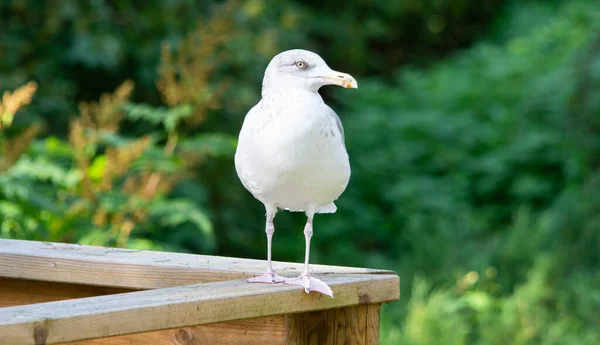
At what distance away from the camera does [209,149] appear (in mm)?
3770

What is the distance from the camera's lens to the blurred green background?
3.69 meters

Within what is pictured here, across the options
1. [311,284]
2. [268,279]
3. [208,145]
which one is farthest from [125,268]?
[208,145]

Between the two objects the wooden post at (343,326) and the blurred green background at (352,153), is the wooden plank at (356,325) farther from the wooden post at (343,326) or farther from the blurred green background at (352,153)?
the blurred green background at (352,153)

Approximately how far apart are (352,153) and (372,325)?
557cm

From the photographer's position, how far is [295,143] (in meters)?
1.80

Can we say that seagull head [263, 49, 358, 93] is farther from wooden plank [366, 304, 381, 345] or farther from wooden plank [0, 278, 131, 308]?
wooden plank [0, 278, 131, 308]

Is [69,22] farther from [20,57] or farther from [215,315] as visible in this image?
[215,315]

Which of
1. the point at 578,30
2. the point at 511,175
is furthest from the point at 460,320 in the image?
the point at 578,30

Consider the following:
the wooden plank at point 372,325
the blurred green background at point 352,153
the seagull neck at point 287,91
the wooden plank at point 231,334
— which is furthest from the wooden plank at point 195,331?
the blurred green background at point 352,153

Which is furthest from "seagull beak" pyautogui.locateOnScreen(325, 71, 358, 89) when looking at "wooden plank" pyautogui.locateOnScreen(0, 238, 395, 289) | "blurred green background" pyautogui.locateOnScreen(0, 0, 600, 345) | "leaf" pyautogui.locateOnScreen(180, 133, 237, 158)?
"leaf" pyautogui.locateOnScreen(180, 133, 237, 158)

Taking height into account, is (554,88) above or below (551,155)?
above

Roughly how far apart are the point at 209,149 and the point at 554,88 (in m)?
3.93

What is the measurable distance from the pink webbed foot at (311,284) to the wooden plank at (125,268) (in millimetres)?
149

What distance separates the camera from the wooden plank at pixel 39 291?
2205 millimetres
